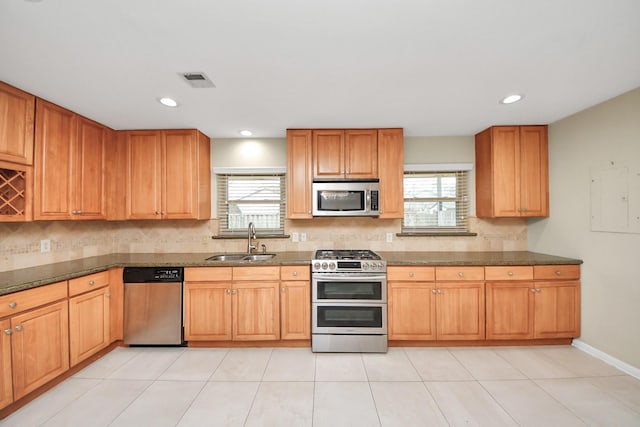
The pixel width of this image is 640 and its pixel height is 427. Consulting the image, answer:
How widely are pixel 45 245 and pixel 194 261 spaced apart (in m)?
1.39

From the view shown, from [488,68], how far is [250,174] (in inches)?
107

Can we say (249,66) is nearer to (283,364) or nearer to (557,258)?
(283,364)

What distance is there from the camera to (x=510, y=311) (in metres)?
2.77

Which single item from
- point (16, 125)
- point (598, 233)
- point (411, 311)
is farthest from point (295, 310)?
point (598, 233)

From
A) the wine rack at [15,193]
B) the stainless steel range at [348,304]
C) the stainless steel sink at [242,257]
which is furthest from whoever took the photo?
the stainless steel sink at [242,257]

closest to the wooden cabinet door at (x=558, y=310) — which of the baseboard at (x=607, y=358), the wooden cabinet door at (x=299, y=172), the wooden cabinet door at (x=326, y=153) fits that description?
the baseboard at (x=607, y=358)

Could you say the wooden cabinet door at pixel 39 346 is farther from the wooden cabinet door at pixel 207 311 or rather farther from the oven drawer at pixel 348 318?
the oven drawer at pixel 348 318

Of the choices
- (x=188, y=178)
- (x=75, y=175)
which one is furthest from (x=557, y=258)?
(x=75, y=175)

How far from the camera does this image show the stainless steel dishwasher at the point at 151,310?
279cm

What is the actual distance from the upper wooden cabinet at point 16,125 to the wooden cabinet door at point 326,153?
2494 millimetres

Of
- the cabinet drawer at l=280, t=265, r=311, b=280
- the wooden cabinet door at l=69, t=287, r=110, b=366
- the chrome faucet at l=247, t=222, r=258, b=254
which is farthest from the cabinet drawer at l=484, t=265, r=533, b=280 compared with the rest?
the wooden cabinet door at l=69, t=287, r=110, b=366

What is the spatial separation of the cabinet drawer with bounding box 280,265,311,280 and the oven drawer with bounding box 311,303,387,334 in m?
0.31

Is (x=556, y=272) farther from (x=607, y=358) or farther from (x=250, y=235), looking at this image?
(x=250, y=235)

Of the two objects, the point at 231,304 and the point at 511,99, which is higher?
the point at 511,99
